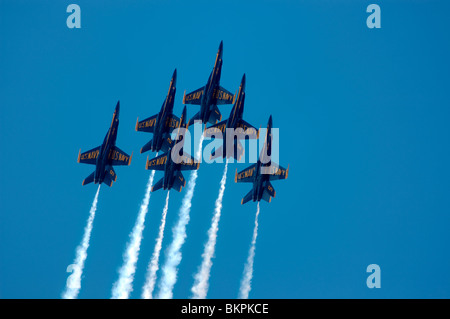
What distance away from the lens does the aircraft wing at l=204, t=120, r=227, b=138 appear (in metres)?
80.8

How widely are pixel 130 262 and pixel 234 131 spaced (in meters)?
21.2

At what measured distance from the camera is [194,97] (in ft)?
283

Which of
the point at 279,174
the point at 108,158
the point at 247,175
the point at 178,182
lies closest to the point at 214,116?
the point at 247,175

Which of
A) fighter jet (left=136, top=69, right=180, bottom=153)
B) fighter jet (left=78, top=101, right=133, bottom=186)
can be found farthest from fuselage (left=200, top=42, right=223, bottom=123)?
fighter jet (left=78, top=101, right=133, bottom=186)

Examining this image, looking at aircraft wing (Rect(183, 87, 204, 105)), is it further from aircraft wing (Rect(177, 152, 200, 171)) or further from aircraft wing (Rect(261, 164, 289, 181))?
aircraft wing (Rect(261, 164, 289, 181))

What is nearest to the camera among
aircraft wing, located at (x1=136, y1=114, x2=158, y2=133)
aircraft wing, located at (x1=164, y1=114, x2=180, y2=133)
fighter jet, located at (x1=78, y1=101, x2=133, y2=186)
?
fighter jet, located at (x1=78, y1=101, x2=133, y2=186)

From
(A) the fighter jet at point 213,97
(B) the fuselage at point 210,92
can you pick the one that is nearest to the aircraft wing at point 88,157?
(A) the fighter jet at point 213,97

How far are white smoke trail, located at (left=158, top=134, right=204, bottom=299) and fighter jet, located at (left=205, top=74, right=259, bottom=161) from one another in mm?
4530

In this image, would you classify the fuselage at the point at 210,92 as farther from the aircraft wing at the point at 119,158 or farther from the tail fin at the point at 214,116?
the aircraft wing at the point at 119,158

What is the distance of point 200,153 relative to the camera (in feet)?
278
